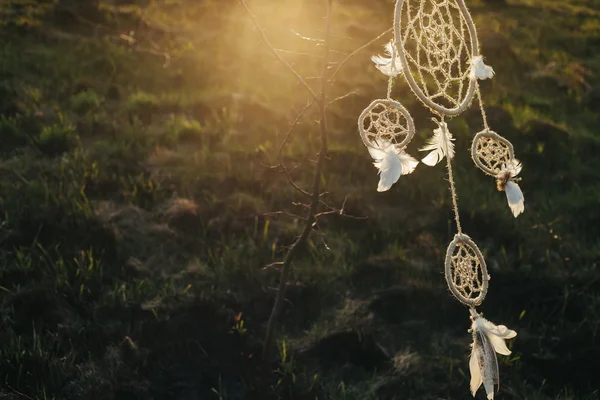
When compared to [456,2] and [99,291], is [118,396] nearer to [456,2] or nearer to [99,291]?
[99,291]

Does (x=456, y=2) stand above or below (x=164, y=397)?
above

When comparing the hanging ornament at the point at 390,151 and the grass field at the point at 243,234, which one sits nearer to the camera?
the hanging ornament at the point at 390,151

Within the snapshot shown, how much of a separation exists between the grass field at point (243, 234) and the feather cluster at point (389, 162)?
Result: 129cm

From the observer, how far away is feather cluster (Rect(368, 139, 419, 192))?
1610 mm

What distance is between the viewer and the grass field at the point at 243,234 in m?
3.39

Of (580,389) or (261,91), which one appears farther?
(261,91)

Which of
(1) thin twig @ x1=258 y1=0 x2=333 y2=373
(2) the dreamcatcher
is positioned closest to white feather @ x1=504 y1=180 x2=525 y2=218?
(2) the dreamcatcher

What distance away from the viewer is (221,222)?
4270 mm

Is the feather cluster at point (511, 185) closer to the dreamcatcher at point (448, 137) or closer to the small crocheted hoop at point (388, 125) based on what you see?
the dreamcatcher at point (448, 137)

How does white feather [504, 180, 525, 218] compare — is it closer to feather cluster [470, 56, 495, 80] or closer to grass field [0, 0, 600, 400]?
feather cluster [470, 56, 495, 80]

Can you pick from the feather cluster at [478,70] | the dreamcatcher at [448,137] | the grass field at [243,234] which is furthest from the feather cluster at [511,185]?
the grass field at [243,234]

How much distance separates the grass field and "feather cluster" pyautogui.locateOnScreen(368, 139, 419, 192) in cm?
129

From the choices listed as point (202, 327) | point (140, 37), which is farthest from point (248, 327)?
point (140, 37)

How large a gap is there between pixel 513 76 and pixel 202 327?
470cm
